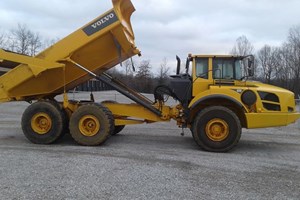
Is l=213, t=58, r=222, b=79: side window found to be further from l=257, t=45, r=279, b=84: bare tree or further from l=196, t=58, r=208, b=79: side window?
l=257, t=45, r=279, b=84: bare tree

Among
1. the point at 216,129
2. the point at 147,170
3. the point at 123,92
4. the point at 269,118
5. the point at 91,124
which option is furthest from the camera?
the point at 123,92

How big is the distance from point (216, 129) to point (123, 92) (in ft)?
8.89

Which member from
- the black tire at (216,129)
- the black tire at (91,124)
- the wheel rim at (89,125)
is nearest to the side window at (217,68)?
the black tire at (216,129)

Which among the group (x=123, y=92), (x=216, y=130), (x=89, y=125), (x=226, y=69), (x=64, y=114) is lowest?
(x=216, y=130)

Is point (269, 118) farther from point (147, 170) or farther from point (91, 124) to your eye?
point (91, 124)

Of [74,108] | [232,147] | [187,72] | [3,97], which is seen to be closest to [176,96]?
[187,72]

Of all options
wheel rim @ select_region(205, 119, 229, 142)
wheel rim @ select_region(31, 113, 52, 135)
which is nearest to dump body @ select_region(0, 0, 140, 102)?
wheel rim @ select_region(31, 113, 52, 135)

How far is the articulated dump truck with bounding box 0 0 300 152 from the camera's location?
864 centimetres

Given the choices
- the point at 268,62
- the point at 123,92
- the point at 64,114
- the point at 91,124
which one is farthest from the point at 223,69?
the point at 268,62

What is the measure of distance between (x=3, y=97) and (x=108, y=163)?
403 cm

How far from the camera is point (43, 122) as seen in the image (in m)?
9.58

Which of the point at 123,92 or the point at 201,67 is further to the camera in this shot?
the point at 123,92

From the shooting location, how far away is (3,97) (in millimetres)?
9695

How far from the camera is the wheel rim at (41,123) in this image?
31.1ft
